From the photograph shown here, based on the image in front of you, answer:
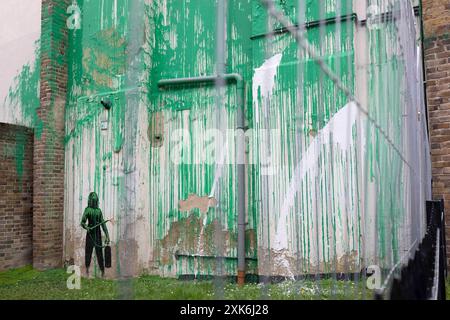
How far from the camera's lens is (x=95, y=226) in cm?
612

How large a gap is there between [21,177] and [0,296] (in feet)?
6.88

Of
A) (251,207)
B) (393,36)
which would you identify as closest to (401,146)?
(393,36)

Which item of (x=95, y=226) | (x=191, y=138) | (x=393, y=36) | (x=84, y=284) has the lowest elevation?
(x=84, y=284)

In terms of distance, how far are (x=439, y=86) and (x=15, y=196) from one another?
20.7 feet

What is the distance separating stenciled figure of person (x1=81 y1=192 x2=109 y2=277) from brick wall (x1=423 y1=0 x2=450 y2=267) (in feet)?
15.5

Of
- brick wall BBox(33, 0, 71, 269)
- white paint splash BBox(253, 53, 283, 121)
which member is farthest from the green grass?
white paint splash BBox(253, 53, 283, 121)

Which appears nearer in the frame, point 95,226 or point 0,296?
point 0,296

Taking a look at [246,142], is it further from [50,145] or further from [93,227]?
[50,145]

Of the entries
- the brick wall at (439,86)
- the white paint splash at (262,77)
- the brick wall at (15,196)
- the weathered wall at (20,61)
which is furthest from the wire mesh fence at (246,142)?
the weathered wall at (20,61)

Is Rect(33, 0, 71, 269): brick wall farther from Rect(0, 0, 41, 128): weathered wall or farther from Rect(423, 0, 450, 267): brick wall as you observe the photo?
Rect(423, 0, 450, 267): brick wall

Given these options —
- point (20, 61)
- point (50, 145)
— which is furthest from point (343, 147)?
point (20, 61)

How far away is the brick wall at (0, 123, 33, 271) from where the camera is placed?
6074mm

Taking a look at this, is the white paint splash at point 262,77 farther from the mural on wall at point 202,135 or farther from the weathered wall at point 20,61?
the weathered wall at point 20,61

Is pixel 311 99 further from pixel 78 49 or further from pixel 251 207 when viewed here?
pixel 78 49
